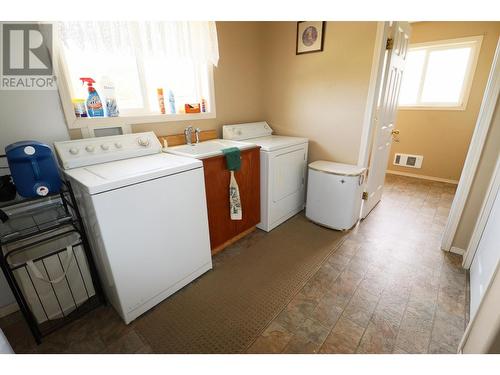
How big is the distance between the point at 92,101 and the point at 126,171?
677 millimetres

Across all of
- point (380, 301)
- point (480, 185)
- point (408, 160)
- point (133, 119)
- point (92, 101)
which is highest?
point (92, 101)

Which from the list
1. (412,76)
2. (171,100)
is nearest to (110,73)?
(171,100)

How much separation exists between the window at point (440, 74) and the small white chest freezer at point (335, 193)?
6.45 feet

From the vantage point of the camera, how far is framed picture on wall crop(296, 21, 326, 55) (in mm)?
2152

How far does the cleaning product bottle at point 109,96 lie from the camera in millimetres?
1601

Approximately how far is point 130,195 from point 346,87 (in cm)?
207

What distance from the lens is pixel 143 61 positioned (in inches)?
69.7

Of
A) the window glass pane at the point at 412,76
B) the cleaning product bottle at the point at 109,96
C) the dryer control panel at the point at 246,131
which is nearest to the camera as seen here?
the cleaning product bottle at the point at 109,96

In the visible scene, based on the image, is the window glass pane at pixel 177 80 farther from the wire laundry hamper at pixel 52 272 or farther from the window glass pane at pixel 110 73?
the wire laundry hamper at pixel 52 272

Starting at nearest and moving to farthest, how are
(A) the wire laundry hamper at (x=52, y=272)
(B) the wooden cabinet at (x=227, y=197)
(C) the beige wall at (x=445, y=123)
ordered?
(A) the wire laundry hamper at (x=52, y=272) < (B) the wooden cabinet at (x=227, y=197) < (C) the beige wall at (x=445, y=123)

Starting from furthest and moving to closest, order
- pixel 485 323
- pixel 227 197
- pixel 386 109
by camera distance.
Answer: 1. pixel 386 109
2. pixel 227 197
3. pixel 485 323

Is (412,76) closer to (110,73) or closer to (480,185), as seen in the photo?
(480,185)

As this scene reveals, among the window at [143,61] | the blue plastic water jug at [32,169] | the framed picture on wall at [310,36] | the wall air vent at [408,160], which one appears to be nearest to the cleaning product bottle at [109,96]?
the window at [143,61]
